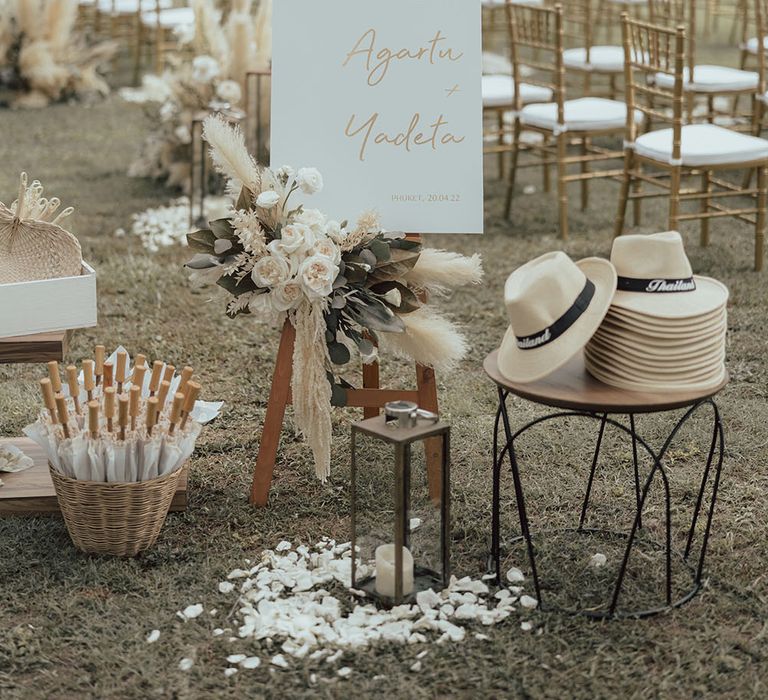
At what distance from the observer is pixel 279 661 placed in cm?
211

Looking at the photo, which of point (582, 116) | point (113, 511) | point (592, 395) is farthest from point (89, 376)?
point (582, 116)

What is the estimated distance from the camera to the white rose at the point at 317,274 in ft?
8.09

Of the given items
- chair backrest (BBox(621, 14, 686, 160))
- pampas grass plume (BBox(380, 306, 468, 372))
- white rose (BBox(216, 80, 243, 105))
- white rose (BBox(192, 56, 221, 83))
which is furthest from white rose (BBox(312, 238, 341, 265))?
white rose (BBox(192, 56, 221, 83))

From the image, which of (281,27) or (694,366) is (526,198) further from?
(694,366)

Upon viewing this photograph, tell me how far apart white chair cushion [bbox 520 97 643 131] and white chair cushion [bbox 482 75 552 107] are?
16cm

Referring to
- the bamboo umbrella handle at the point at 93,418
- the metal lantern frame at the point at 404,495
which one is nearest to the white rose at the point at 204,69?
the bamboo umbrella handle at the point at 93,418

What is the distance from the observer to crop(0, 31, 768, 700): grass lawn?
2.07m

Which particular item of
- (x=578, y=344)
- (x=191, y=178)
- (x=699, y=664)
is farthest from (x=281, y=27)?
(x=191, y=178)

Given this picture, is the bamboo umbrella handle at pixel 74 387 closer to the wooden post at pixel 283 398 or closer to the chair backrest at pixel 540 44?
the wooden post at pixel 283 398

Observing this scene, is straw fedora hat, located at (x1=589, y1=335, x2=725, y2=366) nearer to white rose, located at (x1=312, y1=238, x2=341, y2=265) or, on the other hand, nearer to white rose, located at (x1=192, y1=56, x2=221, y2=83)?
white rose, located at (x1=312, y1=238, x2=341, y2=265)

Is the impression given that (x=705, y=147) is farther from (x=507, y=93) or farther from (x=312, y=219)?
(x=312, y=219)

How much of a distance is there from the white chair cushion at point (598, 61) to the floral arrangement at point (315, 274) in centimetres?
364

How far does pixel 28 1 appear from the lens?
755 centimetres

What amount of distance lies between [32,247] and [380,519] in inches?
39.4
